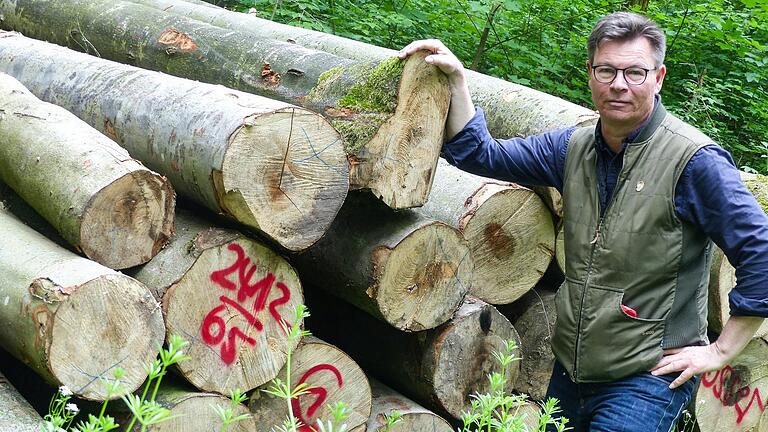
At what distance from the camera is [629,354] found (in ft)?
10.1

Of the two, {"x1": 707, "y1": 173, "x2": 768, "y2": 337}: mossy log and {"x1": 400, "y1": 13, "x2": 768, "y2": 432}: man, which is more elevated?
{"x1": 400, "y1": 13, "x2": 768, "y2": 432}: man

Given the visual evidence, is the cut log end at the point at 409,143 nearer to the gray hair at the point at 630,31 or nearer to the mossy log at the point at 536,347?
the gray hair at the point at 630,31

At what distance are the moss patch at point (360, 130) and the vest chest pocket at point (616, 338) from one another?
99 centimetres

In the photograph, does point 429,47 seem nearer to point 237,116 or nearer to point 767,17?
point 237,116

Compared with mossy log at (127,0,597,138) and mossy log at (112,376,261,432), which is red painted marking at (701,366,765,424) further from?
mossy log at (112,376,261,432)

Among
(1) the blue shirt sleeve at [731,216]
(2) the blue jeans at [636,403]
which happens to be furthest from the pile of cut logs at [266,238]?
(1) the blue shirt sleeve at [731,216]

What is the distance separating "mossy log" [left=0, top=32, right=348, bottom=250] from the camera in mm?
3018

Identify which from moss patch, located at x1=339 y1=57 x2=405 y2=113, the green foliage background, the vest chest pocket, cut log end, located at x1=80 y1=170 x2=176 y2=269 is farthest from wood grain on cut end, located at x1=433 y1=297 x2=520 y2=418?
the green foliage background

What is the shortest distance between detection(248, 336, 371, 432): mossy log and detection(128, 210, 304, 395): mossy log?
0.59ft

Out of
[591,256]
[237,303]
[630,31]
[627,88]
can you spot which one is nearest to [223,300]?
[237,303]

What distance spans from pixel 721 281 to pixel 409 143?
186 centimetres

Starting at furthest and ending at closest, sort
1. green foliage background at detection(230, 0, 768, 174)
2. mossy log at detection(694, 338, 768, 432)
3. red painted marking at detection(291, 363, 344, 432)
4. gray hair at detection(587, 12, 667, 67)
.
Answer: green foliage background at detection(230, 0, 768, 174)
mossy log at detection(694, 338, 768, 432)
red painted marking at detection(291, 363, 344, 432)
gray hair at detection(587, 12, 667, 67)

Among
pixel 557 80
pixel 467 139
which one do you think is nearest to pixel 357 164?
pixel 467 139

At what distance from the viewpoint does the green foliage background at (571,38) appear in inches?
320
